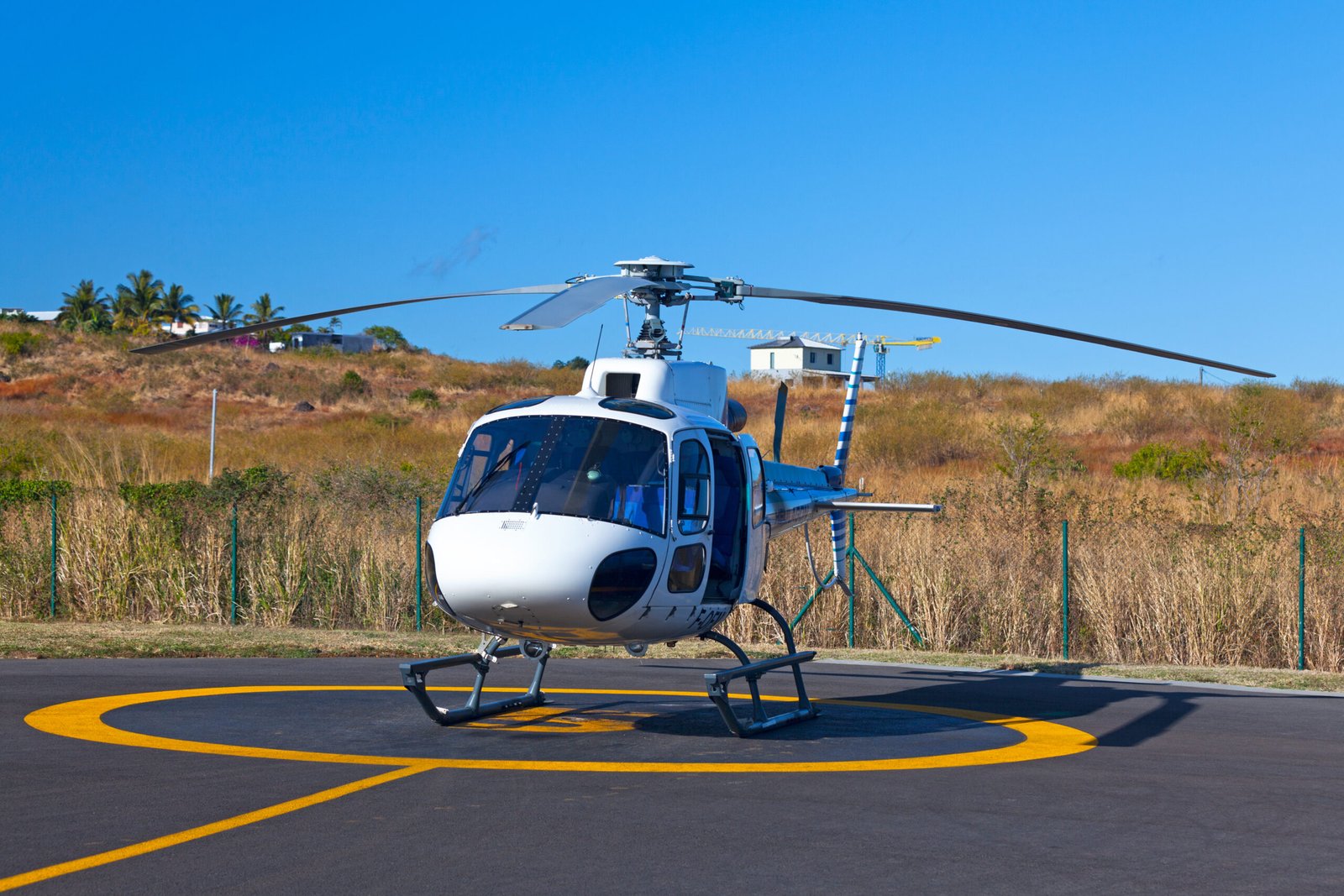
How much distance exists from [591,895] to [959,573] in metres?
15.9

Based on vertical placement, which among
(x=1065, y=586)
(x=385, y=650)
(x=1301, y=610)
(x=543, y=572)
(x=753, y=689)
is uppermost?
(x=543, y=572)

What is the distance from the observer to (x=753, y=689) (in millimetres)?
12352

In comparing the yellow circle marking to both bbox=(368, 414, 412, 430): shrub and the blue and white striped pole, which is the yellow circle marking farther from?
bbox=(368, 414, 412, 430): shrub

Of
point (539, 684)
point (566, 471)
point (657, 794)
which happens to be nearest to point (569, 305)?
point (566, 471)

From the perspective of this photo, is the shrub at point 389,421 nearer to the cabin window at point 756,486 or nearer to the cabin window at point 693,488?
the cabin window at point 756,486

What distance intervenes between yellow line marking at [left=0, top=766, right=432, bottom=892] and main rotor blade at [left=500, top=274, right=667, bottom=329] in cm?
354

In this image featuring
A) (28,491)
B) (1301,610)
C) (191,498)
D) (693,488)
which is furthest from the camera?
(28,491)

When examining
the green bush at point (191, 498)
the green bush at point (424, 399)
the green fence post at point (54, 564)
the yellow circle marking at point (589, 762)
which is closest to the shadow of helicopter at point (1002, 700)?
the yellow circle marking at point (589, 762)

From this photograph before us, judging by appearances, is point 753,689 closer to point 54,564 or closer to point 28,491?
point 54,564

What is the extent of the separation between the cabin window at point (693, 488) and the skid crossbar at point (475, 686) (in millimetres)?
2507

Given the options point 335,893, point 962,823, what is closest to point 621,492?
point 962,823

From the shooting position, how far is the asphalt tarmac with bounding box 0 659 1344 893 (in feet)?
24.4

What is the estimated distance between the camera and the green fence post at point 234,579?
23.8 meters

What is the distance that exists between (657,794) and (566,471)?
8.62ft
